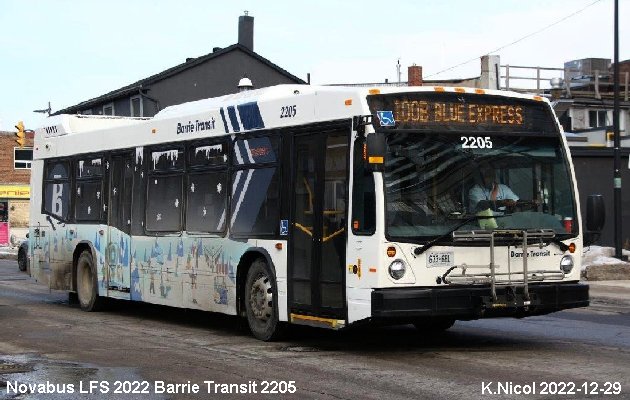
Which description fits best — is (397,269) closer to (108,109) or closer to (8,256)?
(8,256)

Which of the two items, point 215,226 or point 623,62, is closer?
point 215,226

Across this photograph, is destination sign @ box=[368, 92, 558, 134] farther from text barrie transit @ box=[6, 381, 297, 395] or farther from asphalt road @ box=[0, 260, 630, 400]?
text barrie transit @ box=[6, 381, 297, 395]

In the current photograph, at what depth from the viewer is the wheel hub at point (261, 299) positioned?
13.3 meters

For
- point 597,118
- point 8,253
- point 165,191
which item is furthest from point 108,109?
point 165,191

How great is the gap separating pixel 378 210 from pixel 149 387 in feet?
10.4

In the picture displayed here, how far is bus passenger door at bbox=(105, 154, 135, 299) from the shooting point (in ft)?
57.0

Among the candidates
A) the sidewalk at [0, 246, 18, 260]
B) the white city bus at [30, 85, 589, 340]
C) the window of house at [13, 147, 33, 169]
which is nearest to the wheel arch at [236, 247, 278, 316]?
the white city bus at [30, 85, 589, 340]

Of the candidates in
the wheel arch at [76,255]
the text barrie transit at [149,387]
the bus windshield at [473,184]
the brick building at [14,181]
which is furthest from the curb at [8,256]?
the text barrie transit at [149,387]

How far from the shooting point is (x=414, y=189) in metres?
11.5

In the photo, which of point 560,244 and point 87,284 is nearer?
point 560,244

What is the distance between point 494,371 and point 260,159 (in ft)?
15.2

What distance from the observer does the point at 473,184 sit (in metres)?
11.8

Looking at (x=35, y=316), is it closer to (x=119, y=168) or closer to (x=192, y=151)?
(x=119, y=168)

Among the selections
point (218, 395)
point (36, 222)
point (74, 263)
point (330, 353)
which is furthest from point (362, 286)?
point (36, 222)
